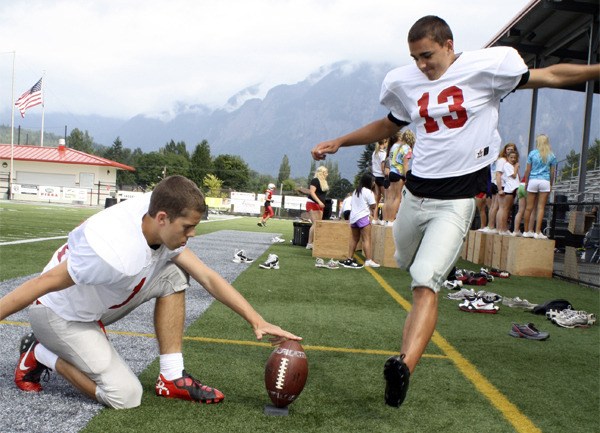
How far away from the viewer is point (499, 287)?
941 cm

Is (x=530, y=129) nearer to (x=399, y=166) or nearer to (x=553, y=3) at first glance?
(x=553, y=3)

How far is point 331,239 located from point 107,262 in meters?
9.81

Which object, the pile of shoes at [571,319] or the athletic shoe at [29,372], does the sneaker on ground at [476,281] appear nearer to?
the pile of shoes at [571,319]

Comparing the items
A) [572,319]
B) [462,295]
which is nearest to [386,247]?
[462,295]

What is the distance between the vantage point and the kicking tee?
11.8ft

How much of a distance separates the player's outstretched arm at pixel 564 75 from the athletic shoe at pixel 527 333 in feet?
9.30

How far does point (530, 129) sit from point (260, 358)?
19.8 metres

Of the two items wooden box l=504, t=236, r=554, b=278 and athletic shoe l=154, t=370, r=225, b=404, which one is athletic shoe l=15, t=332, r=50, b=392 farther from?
wooden box l=504, t=236, r=554, b=278

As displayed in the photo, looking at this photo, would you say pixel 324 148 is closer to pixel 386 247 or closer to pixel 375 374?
pixel 375 374

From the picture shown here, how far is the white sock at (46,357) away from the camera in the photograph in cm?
335

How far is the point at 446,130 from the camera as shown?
145 inches

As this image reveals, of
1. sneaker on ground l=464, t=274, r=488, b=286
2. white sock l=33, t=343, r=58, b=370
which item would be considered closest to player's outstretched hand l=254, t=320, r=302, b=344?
white sock l=33, t=343, r=58, b=370

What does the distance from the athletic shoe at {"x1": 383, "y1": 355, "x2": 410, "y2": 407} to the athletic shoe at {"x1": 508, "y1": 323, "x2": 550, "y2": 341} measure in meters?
3.09

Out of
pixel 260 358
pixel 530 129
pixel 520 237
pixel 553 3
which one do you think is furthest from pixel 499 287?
pixel 530 129
